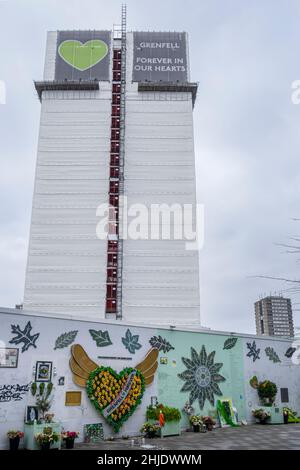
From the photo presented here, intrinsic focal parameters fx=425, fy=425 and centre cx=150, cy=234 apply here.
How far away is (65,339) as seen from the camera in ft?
69.6

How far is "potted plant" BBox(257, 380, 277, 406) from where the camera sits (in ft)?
92.3

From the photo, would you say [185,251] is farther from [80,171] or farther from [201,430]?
[201,430]

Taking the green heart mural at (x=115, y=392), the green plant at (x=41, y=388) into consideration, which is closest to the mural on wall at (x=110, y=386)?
the green heart mural at (x=115, y=392)

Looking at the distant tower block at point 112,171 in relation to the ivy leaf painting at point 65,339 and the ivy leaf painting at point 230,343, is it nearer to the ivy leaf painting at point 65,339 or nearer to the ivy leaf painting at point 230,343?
the ivy leaf painting at point 230,343

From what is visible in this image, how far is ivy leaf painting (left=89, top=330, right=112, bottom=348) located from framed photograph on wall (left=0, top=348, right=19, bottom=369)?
4.18 m

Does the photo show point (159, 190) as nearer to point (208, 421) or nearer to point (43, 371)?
point (208, 421)

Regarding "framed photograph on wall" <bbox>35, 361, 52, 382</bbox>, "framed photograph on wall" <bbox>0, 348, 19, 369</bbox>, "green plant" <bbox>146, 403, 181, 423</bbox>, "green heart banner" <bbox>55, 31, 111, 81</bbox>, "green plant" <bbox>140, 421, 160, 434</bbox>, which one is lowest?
"green plant" <bbox>140, 421, 160, 434</bbox>

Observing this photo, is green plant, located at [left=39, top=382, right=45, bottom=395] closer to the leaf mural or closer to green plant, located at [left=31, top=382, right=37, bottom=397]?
green plant, located at [left=31, top=382, right=37, bottom=397]

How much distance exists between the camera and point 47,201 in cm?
5388

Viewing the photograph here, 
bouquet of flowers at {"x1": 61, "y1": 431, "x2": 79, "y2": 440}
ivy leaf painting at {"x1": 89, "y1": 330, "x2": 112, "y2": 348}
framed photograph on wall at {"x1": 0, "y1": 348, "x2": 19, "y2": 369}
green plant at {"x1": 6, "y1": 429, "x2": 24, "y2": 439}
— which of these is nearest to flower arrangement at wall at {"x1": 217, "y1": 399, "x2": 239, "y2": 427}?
ivy leaf painting at {"x1": 89, "y1": 330, "x2": 112, "y2": 348}

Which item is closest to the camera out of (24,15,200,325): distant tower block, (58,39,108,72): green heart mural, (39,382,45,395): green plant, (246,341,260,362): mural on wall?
(39,382,45,395): green plant

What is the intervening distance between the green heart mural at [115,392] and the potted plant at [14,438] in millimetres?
4034

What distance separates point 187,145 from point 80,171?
14.5 metres

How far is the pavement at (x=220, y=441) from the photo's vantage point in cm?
1881
